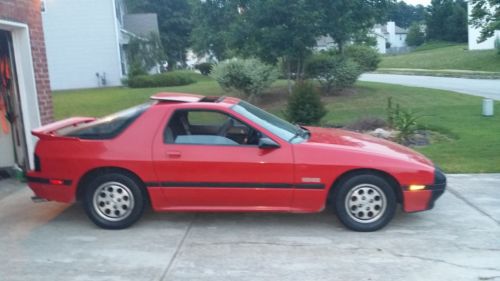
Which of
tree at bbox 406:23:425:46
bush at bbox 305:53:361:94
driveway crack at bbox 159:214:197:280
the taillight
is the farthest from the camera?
tree at bbox 406:23:425:46

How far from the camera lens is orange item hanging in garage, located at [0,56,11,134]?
865cm

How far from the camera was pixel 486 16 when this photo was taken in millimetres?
9383

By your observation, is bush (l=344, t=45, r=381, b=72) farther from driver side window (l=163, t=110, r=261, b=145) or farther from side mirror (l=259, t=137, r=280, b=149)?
side mirror (l=259, t=137, r=280, b=149)

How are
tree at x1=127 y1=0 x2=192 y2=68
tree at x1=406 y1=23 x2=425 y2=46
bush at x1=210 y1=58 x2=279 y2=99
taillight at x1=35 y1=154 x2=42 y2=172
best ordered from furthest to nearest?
tree at x1=406 y1=23 x2=425 y2=46 → tree at x1=127 y1=0 x2=192 y2=68 → bush at x1=210 y1=58 x2=279 y2=99 → taillight at x1=35 y1=154 x2=42 y2=172

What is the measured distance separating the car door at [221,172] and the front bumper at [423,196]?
122cm

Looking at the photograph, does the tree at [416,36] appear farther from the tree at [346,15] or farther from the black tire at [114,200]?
the black tire at [114,200]

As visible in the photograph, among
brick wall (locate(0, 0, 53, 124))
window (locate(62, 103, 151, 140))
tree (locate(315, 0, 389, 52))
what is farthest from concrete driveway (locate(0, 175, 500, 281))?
tree (locate(315, 0, 389, 52))

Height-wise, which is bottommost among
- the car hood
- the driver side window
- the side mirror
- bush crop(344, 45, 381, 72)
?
the car hood

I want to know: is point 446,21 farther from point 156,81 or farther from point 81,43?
point 81,43

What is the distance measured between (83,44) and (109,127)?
92.0ft

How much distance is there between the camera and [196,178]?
227 inches

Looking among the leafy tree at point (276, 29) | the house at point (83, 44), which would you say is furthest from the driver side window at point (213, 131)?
the house at point (83, 44)

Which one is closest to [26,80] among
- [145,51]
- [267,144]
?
[267,144]

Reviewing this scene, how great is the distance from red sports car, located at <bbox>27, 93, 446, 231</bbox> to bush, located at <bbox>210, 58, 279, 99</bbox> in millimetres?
12248
